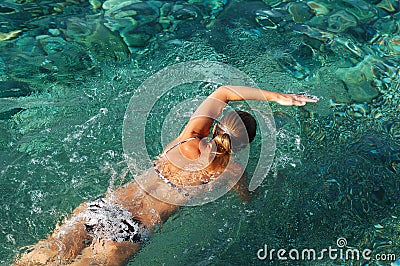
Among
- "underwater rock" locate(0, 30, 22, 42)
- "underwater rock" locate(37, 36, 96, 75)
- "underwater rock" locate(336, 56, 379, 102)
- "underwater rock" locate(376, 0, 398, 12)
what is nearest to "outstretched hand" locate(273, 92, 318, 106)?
"underwater rock" locate(336, 56, 379, 102)

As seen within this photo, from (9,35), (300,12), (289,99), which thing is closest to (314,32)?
(300,12)

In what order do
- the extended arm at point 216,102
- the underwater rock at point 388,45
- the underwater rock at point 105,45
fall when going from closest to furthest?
1. the extended arm at point 216,102
2. the underwater rock at point 105,45
3. the underwater rock at point 388,45

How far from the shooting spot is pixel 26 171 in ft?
11.8

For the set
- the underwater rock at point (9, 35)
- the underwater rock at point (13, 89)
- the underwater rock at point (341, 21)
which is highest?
the underwater rock at point (9, 35)

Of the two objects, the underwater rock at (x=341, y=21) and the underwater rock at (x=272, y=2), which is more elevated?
the underwater rock at (x=272, y=2)

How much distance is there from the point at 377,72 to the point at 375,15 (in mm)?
1070

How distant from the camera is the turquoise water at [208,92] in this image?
3418 mm

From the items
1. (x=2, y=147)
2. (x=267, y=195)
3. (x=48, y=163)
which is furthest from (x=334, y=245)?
(x=2, y=147)

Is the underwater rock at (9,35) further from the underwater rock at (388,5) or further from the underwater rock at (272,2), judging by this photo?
the underwater rock at (388,5)

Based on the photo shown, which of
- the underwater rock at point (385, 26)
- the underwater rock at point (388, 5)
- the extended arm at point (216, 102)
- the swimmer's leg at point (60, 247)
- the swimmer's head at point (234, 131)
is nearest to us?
the swimmer's leg at point (60, 247)

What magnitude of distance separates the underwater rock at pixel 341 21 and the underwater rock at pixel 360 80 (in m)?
0.58

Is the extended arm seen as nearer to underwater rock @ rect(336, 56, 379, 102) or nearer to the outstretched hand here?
the outstretched hand

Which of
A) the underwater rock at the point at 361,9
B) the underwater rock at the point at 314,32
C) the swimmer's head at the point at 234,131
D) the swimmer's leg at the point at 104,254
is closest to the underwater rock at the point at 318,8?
the underwater rock at the point at 361,9

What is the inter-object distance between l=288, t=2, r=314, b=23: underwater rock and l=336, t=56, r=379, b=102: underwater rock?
38.1 inches
